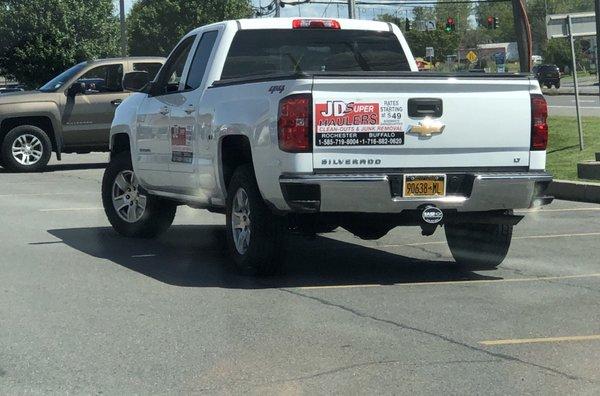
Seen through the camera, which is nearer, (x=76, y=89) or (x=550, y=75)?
(x=76, y=89)

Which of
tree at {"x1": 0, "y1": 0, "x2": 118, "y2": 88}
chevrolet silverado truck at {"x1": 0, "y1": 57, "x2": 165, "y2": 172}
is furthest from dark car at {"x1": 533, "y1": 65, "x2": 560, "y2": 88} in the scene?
chevrolet silverado truck at {"x1": 0, "y1": 57, "x2": 165, "y2": 172}

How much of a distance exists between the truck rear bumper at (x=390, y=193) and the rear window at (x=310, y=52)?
198 cm

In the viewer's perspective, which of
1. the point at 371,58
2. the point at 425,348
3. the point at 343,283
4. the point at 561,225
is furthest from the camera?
the point at 561,225

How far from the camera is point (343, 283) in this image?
8594mm

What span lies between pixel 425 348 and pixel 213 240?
198 inches

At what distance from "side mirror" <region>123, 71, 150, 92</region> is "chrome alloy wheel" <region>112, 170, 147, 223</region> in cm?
90

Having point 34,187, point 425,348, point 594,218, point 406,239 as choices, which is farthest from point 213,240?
point 34,187

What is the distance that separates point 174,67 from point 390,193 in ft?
10.5

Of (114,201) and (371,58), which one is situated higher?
(371,58)

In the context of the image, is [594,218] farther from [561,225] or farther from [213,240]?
[213,240]

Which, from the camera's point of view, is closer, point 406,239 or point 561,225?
point 406,239

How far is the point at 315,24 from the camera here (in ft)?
33.0

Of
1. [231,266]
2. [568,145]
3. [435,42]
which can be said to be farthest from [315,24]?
[435,42]

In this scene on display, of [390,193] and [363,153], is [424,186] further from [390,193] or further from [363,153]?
[363,153]
